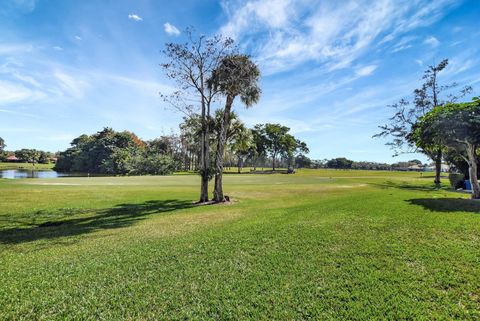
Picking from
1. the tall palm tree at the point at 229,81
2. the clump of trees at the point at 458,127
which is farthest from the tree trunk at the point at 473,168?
the tall palm tree at the point at 229,81

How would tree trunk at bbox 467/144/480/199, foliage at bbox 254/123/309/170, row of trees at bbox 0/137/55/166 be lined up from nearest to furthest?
tree trunk at bbox 467/144/480/199
foliage at bbox 254/123/309/170
row of trees at bbox 0/137/55/166

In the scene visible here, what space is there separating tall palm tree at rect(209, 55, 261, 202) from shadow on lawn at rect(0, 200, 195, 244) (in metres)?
3.75

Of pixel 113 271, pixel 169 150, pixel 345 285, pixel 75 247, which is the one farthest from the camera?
pixel 169 150

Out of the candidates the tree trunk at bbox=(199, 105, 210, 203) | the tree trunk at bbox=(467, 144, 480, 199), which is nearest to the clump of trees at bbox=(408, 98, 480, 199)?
the tree trunk at bbox=(467, 144, 480, 199)

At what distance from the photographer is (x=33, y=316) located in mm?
3959

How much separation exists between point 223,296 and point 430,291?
3.60 meters

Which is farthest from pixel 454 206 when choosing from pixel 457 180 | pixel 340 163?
pixel 340 163

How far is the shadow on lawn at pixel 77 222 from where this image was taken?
8.69 metres

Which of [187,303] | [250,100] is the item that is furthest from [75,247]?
[250,100]

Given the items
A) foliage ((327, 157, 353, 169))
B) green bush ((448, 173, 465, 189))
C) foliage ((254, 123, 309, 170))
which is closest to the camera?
green bush ((448, 173, 465, 189))

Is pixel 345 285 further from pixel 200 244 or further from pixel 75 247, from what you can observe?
pixel 75 247

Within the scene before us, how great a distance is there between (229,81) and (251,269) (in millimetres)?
13991

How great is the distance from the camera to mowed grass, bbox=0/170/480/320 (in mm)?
4117

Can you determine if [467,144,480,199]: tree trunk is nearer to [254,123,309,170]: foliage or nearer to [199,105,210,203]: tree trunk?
[199,105,210,203]: tree trunk
